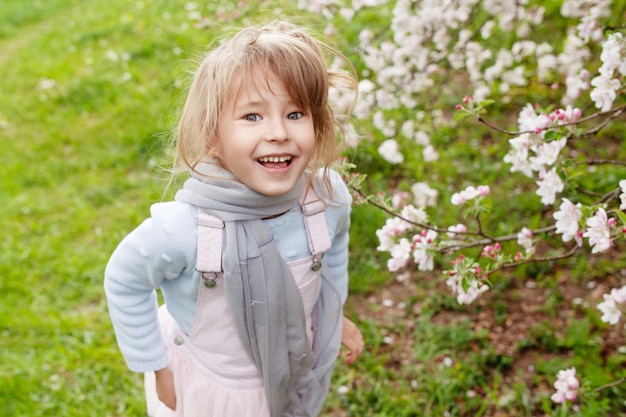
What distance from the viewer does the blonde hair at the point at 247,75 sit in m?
1.42

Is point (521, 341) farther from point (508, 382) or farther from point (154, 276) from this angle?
point (154, 276)

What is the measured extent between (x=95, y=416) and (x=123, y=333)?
114cm

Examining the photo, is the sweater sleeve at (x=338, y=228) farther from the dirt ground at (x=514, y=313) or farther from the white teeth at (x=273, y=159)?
the dirt ground at (x=514, y=313)

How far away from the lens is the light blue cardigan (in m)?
1.47

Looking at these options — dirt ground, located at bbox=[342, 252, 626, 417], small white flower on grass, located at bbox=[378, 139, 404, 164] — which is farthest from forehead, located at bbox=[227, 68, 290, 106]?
small white flower on grass, located at bbox=[378, 139, 404, 164]

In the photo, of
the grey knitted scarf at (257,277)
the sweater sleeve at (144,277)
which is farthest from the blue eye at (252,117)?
the sweater sleeve at (144,277)

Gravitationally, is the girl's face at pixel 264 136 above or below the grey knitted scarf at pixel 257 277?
above

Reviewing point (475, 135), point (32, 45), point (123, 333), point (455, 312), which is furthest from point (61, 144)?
point (123, 333)

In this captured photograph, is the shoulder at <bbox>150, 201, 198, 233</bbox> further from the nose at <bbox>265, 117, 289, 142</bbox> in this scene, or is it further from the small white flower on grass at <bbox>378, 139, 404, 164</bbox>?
the small white flower on grass at <bbox>378, 139, 404, 164</bbox>

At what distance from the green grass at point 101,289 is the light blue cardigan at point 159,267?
1.12 ft

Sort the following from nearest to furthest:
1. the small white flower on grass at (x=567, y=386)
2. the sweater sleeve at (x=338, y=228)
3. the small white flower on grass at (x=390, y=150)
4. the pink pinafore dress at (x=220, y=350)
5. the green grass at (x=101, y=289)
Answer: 1. the pink pinafore dress at (x=220, y=350)
2. the sweater sleeve at (x=338, y=228)
3. the small white flower on grass at (x=567, y=386)
4. the green grass at (x=101, y=289)
5. the small white flower on grass at (x=390, y=150)

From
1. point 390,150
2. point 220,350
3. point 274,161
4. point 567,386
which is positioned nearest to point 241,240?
point 274,161

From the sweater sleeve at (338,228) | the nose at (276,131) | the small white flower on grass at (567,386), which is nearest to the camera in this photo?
the nose at (276,131)

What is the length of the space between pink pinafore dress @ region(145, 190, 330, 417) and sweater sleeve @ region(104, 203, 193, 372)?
0.25 ft
